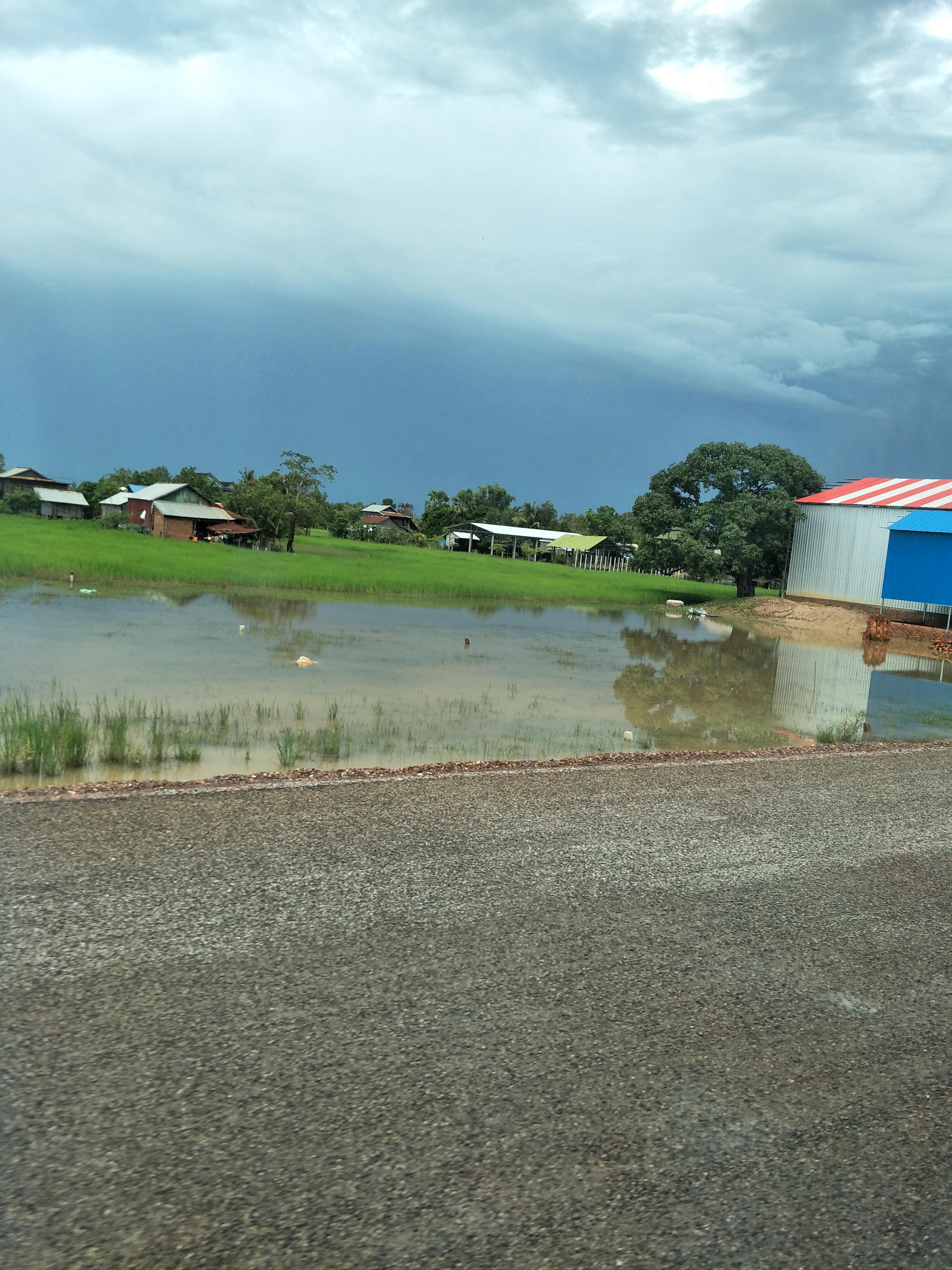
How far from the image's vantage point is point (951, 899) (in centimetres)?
541

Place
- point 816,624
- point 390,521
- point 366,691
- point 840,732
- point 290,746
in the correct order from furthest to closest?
1. point 390,521
2. point 816,624
3. point 366,691
4. point 840,732
5. point 290,746

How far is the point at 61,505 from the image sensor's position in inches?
3123

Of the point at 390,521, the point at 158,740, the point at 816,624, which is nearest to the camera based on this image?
the point at 158,740

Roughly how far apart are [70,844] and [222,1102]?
2692mm

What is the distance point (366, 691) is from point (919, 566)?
25426 mm

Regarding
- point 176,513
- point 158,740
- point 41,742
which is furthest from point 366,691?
point 176,513

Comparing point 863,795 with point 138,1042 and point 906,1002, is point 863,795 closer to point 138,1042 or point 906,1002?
point 906,1002

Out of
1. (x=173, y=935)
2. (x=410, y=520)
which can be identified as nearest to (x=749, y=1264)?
(x=173, y=935)

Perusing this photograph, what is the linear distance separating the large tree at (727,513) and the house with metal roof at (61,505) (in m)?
51.3

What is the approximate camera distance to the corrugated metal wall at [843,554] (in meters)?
35.6

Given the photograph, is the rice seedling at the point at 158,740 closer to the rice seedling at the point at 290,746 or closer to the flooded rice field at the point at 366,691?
the flooded rice field at the point at 366,691

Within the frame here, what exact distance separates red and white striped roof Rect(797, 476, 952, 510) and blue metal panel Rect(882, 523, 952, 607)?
130cm

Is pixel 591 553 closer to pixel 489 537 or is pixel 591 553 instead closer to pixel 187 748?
pixel 489 537

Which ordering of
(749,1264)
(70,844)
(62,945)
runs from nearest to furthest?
1. (749,1264)
2. (62,945)
3. (70,844)
